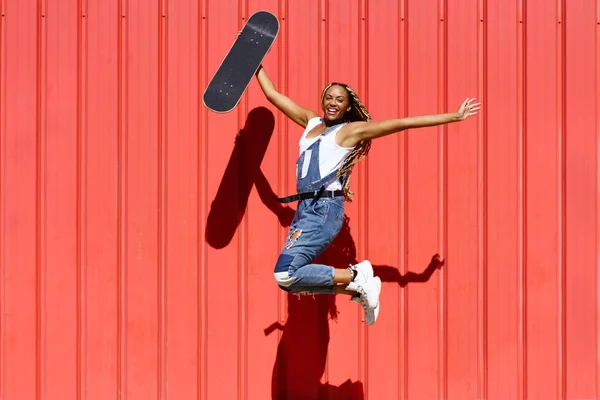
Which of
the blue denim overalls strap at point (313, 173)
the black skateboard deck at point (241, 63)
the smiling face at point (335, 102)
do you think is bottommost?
the blue denim overalls strap at point (313, 173)

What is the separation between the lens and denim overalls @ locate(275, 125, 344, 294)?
2.87m

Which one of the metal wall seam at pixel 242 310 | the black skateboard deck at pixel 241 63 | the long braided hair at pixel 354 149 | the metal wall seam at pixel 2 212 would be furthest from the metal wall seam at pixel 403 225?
the metal wall seam at pixel 2 212

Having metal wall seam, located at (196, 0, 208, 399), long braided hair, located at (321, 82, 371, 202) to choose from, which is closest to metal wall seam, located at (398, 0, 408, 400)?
long braided hair, located at (321, 82, 371, 202)

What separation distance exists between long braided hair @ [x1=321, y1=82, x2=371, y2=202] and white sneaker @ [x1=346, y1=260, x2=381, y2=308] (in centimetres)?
37

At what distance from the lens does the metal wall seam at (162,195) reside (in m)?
3.30

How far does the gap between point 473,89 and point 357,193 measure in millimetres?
865

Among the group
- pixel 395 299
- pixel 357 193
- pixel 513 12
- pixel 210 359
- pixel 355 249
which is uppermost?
pixel 513 12

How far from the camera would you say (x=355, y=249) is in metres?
3.37

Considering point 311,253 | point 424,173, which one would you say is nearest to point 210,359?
point 311,253

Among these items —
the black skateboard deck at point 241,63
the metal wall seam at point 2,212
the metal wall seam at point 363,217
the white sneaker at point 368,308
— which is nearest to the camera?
the white sneaker at point 368,308

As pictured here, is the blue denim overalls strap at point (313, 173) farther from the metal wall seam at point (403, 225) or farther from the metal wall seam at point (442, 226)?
the metal wall seam at point (442, 226)

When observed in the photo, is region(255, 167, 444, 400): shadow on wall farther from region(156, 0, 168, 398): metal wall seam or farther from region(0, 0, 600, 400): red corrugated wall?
region(156, 0, 168, 398): metal wall seam

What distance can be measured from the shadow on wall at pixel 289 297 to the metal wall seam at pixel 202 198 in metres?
0.05

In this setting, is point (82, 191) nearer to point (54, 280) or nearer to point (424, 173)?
point (54, 280)
